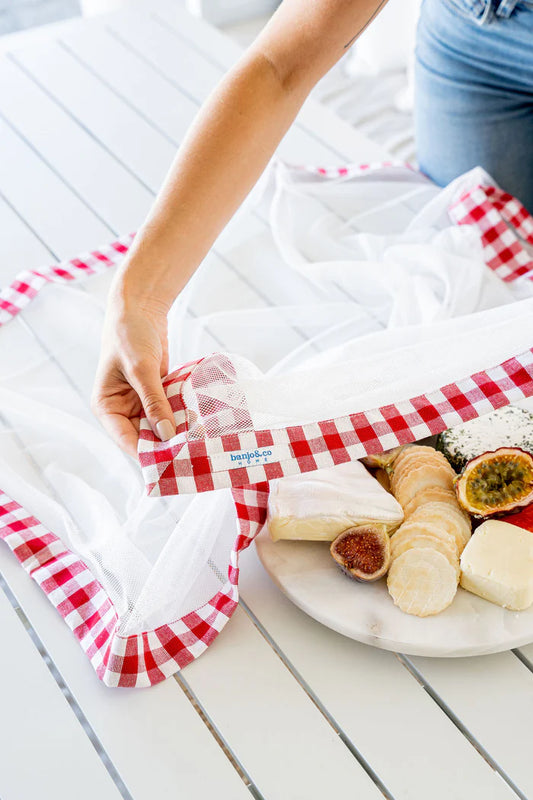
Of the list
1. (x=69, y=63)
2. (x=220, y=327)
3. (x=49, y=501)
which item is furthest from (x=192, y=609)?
(x=69, y=63)

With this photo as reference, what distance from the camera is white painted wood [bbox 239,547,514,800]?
2.66ft

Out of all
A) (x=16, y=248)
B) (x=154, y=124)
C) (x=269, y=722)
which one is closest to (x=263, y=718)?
(x=269, y=722)

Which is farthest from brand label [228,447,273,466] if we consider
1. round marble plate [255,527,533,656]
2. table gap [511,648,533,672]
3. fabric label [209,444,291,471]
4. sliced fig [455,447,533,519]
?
table gap [511,648,533,672]

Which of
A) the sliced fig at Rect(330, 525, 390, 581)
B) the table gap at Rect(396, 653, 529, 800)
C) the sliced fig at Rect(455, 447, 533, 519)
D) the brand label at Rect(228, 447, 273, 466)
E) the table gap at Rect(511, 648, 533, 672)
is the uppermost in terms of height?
the sliced fig at Rect(455, 447, 533, 519)

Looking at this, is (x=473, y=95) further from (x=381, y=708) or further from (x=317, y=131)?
(x=381, y=708)

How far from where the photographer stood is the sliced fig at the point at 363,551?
35.4 inches

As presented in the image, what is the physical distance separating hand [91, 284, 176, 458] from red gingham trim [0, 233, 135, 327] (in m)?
0.38

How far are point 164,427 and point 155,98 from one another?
1208 millimetres

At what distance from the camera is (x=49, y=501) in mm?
1076

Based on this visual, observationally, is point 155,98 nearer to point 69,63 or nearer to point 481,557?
point 69,63

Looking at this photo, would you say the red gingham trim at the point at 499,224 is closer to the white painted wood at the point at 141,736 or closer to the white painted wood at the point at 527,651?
the white painted wood at the point at 527,651

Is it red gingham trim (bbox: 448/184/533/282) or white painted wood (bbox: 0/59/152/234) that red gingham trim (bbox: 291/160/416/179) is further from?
white painted wood (bbox: 0/59/152/234)

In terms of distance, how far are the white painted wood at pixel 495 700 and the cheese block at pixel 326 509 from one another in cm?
15

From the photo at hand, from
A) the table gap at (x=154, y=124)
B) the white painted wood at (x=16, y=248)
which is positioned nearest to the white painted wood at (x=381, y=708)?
the table gap at (x=154, y=124)
